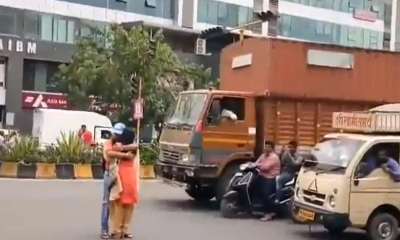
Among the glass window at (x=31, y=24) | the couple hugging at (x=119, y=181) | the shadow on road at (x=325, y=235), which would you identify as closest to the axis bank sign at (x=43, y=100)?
the glass window at (x=31, y=24)

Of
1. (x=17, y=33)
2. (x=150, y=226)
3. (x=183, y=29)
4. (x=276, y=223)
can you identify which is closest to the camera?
(x=150, y=226)

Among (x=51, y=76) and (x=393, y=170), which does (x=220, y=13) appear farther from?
(x=393, y=170)

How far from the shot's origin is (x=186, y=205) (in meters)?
17.2

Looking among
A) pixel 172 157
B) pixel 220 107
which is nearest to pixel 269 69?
pixel 220 107

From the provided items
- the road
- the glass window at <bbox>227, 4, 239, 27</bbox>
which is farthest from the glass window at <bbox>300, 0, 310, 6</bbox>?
the road

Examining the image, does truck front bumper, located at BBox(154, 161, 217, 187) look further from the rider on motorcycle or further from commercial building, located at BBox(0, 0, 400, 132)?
commercial building, located at BBox(0, 0, 400, 132)

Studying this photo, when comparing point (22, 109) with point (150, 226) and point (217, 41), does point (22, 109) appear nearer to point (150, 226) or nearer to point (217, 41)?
point (217, 41)

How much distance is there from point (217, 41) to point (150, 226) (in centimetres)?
4327

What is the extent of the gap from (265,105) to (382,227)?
182 inches

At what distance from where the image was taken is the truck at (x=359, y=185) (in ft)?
39.0

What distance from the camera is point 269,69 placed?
53.3 ft

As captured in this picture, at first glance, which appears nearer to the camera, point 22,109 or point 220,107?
point 220,107

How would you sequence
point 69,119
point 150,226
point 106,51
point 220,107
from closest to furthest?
1. point 150,226
2. point 220,107
3. point 69,119
4. point 106,51

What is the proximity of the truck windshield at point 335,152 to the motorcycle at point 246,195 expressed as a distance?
2090 millimetres
